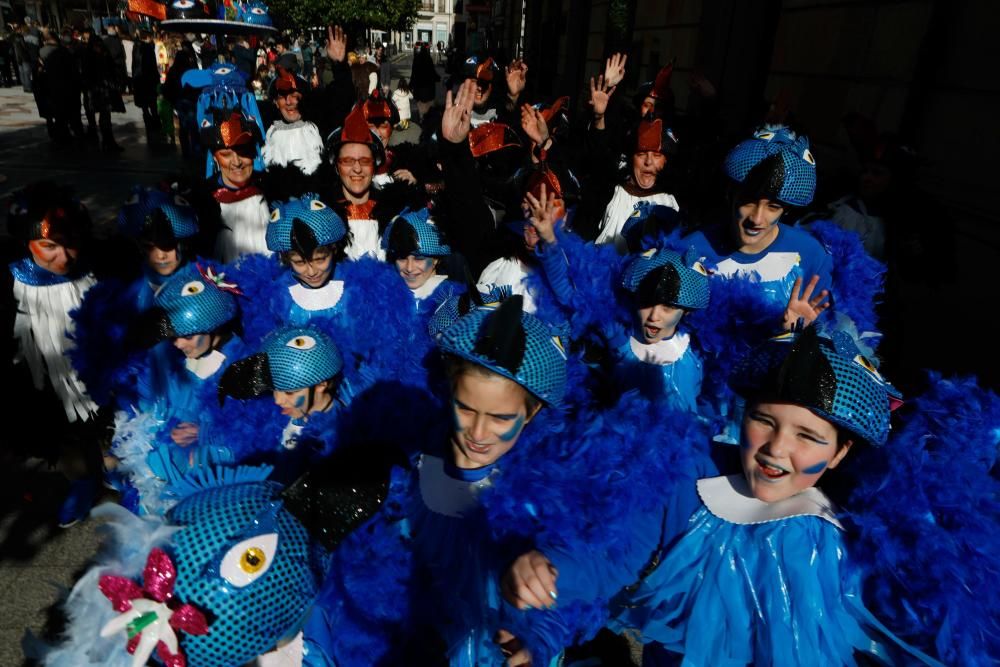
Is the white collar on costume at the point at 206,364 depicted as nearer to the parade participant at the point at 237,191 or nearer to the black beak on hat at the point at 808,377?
the parade participant at the point at 237,191

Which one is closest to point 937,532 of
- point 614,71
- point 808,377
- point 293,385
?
point 808,377

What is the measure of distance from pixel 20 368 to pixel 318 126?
3.58m

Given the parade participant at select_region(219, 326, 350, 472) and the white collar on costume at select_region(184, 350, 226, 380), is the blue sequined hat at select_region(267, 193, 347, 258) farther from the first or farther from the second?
the parade participant at select_region(219, 326, 350, 472)

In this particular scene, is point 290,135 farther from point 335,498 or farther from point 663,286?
point 335,498

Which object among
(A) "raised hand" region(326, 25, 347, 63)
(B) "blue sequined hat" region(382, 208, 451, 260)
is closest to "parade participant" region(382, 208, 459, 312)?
(B) "blue sequined hat" region(382, 208, 451, 260)

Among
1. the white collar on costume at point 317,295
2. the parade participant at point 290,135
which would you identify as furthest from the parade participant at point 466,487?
the parade participant at point 290,135

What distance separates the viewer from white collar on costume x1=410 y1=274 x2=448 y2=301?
2.93m

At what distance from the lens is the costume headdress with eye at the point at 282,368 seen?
73.0 inches

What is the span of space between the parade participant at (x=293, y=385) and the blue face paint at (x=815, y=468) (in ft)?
4.18

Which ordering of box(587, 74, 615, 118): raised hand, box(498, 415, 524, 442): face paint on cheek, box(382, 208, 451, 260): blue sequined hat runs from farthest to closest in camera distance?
box(587, 74, 615, 118): raised hand < box(382, 208, 451, 260): blue sequined hat < box(498, 415, 524, 442): face paint on cheek

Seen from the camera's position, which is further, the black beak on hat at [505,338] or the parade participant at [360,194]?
the parade participant at [360,194]

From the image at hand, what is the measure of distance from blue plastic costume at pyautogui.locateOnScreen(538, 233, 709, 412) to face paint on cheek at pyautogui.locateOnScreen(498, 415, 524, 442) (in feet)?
2.70

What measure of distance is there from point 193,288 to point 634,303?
164 cm

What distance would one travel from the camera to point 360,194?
3512mm
